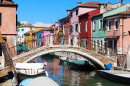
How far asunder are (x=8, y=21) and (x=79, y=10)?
14302mm

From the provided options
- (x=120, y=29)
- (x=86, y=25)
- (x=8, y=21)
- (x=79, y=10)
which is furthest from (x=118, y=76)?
(x=79, y=10)

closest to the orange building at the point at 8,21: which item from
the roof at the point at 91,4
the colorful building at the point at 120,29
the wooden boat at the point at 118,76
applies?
the wooden boat at the point at 118,76

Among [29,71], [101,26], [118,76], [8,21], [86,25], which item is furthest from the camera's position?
[86,25]

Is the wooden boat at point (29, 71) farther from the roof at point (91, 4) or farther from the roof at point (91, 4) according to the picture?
the roof at point (91, 4)

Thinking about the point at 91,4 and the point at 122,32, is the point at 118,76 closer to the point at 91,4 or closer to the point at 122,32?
the point at 122,32

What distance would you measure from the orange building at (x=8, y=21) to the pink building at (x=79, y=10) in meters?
13.8

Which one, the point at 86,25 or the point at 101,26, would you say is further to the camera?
the point at 86,25

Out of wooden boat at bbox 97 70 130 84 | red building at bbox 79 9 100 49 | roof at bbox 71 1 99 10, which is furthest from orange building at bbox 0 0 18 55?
roof at bbox 71 1 99 10

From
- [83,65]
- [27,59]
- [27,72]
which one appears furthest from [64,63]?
[27,72]

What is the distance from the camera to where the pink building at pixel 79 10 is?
31.9 meters

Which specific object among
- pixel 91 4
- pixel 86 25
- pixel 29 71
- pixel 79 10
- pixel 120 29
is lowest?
pixel 29 71

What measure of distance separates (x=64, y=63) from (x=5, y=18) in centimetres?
1231

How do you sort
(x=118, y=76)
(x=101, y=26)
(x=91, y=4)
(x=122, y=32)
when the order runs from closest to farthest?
1. (x=118, y=76)
2. (x=122, y=32)
3. (x=101, y=26)
4. (x=91, y=4)

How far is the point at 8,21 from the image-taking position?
1973 centimetres
